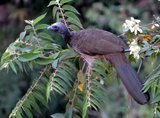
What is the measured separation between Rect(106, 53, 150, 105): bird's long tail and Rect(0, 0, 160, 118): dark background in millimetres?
1294

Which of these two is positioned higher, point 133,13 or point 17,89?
point 133,13

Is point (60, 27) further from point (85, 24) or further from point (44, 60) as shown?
point (85, 24)

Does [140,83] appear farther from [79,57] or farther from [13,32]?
[13,32]

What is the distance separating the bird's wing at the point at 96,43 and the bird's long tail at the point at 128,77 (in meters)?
0.06

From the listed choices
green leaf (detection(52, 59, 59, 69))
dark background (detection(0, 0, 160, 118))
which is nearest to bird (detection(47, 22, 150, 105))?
green leaf (detection(52, 59, 59, 69))

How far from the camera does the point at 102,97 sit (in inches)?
59.4

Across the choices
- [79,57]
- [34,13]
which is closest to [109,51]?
[79,57]

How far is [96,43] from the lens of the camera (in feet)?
6.50

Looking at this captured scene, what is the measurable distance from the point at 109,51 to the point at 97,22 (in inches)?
68.2

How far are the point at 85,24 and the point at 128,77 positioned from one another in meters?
2.32

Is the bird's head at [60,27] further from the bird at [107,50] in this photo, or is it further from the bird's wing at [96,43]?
the bird's wing at [96,43]

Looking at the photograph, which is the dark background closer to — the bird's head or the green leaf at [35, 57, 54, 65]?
the bird's head

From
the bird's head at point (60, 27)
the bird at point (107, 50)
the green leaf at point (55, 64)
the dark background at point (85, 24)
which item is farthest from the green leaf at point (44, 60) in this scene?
the dark background at point (85, 24)

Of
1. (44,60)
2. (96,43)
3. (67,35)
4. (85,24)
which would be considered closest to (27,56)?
(44,60)
